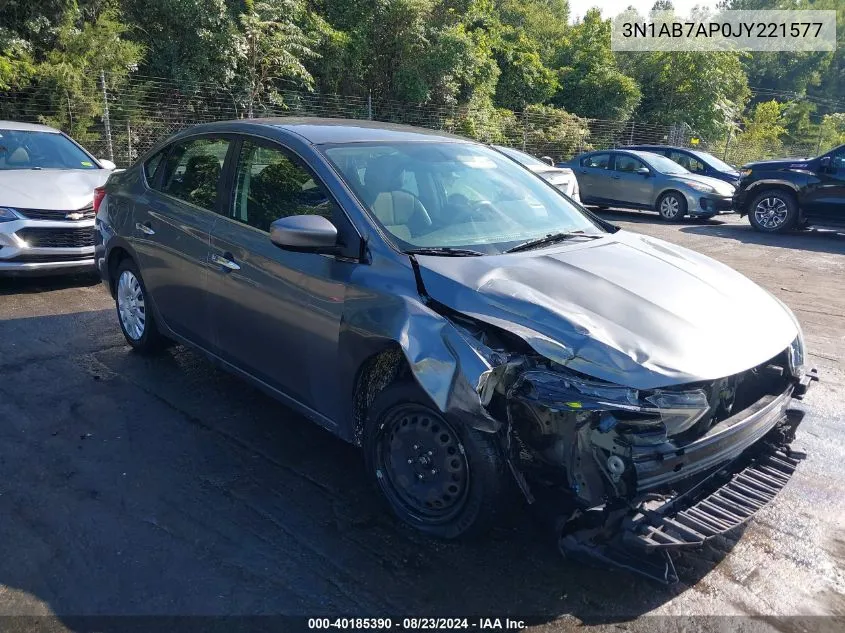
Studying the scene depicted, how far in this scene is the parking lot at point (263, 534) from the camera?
108 inches

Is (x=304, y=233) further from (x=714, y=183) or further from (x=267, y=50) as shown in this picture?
(x=267, y=50)

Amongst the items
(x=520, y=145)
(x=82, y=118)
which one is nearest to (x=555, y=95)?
(x=520, y=145)

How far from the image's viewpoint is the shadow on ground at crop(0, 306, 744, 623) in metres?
2.75

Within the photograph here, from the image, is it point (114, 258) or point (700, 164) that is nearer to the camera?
point (114, 258)

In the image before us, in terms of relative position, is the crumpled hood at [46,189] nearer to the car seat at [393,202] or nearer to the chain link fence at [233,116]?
the car seat at [393,202]

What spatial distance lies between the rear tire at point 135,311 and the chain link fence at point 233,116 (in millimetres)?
9084

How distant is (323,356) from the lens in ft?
11.3

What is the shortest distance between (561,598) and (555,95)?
33.5 meters

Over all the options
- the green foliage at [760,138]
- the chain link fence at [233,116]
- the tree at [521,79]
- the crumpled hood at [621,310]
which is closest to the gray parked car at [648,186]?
the chain link fence at [233,116]

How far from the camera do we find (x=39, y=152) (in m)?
8.20

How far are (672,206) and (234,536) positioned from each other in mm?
13271

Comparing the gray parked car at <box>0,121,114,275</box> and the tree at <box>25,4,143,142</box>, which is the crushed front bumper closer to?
the gray parked car at <box>0,121,114,275</box>

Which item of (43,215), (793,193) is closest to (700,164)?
(793,193)
